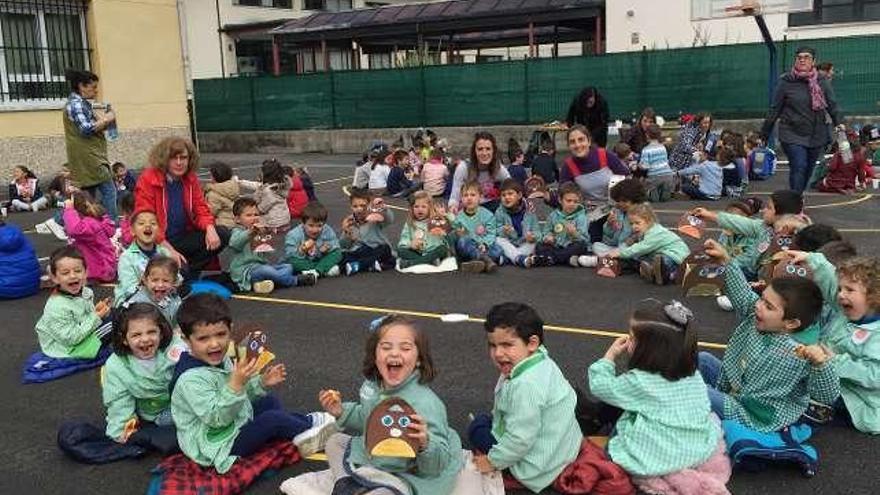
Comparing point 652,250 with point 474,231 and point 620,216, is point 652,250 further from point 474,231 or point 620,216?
point 474,231

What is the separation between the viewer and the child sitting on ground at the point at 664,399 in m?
3.73

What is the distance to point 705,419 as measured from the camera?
3.79 metres

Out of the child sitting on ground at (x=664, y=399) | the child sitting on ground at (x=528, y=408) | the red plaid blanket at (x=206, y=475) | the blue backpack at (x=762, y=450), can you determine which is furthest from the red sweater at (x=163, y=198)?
the blue backpack at (x=762, y=450)

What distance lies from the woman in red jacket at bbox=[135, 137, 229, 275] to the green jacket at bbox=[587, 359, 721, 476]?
4.79m

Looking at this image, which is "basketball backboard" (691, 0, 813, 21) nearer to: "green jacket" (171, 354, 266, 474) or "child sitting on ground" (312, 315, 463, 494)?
"child sitting on ground" (312, 315, 463, 494)

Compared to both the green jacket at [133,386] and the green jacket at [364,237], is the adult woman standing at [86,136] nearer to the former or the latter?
the green jacket at [364,237]

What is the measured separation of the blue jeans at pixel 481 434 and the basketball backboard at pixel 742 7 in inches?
621

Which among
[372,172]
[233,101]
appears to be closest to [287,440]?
[372,172]

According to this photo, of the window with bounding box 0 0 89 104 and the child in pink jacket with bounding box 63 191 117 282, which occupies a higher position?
the window with bounding box 0 0 89 104

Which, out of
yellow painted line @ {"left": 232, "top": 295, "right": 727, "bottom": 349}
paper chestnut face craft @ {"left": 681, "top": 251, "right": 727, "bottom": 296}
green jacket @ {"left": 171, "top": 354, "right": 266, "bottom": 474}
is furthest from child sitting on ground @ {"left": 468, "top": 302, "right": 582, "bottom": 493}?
paper chestnut face craft @ {"left": 681, "top": 251, "right": 727, "bottom": 296}

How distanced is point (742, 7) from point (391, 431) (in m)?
17.2

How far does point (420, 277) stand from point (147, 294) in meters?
3.59

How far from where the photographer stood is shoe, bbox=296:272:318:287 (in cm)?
855

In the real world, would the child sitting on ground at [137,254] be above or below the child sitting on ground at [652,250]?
above
